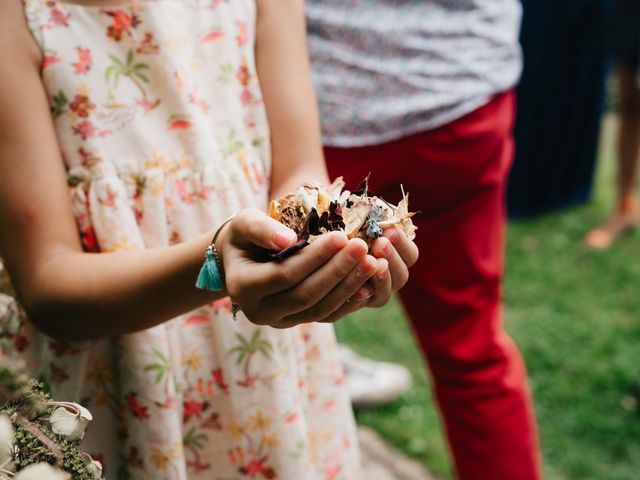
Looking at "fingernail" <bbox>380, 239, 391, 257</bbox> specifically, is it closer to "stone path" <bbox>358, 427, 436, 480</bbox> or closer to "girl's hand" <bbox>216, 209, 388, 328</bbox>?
"girl's hand" <bbox>216, 209, 388, 328</bbox>

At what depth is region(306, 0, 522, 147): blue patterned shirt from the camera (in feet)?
5.26

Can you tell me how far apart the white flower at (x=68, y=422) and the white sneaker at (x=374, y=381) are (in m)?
1.96

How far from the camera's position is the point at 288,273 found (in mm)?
832

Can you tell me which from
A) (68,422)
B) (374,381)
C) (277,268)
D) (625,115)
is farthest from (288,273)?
(625,115)

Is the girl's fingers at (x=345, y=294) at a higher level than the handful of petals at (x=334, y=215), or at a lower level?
lower

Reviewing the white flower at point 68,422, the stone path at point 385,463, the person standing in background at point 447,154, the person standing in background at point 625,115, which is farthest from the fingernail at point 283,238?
the person standing in background at point 625,115

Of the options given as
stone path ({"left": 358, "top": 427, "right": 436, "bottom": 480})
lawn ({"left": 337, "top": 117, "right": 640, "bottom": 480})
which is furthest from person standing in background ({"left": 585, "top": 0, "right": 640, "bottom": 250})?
stone path ({"left": 358, "top": 427, "right": 436, "bottom": 480})

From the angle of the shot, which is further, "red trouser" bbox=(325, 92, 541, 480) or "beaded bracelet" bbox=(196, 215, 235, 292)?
"red trouser" bbox=(325, 92, 541, 480)

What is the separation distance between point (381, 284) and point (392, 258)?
0.03 m

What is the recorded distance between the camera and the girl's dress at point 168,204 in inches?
44.3

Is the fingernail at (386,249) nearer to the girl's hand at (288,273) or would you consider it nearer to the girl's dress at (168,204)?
the girl's hand at (288,273)

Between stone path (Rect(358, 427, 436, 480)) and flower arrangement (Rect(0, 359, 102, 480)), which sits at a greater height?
flower arrangement (Rect(0, 359, 102, 480))

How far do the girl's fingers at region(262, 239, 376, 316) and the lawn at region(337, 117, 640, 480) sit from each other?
5.18 ft

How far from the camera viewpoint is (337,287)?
862mm
